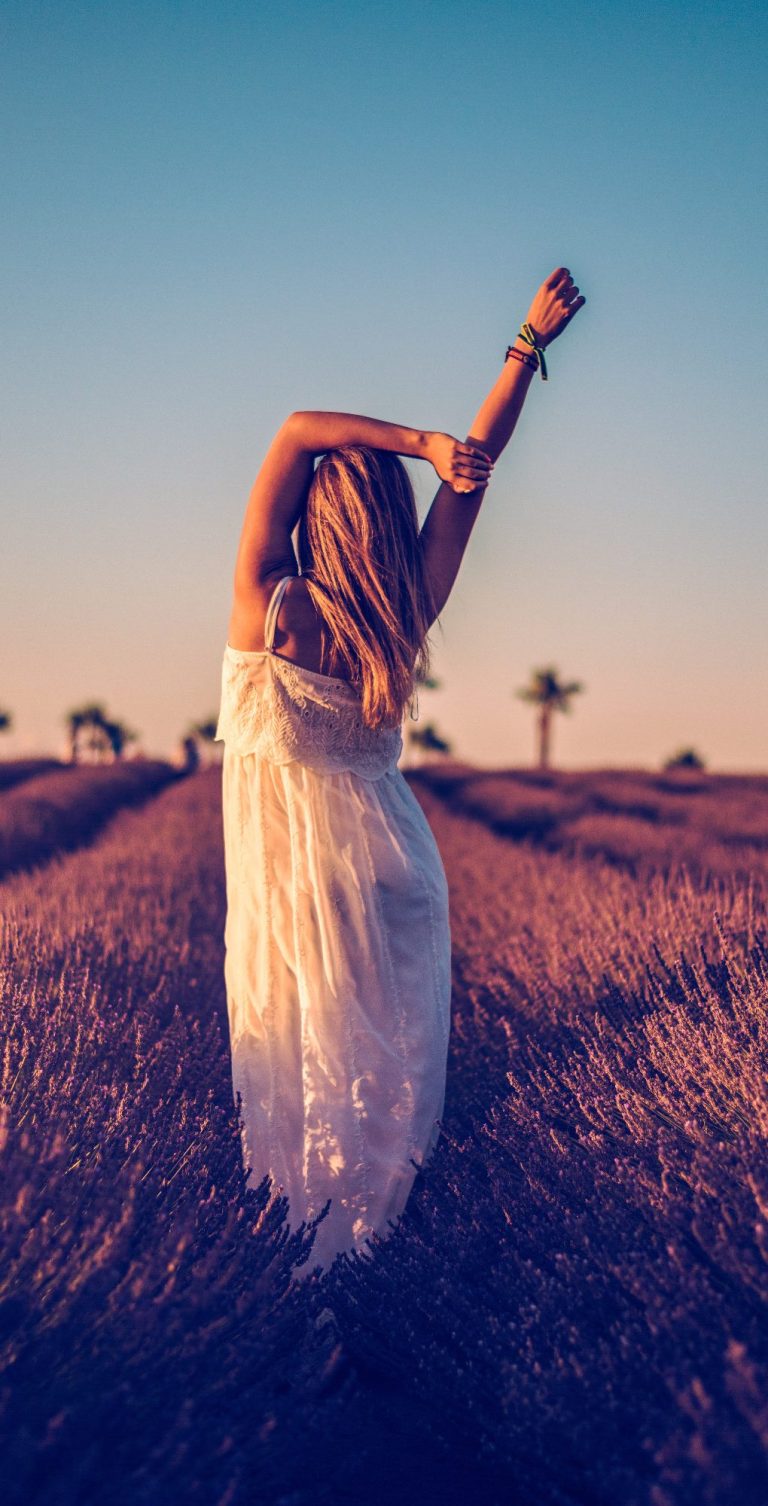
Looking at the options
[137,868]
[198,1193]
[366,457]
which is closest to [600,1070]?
[198,1193]

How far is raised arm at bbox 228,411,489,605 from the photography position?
84.8 inches

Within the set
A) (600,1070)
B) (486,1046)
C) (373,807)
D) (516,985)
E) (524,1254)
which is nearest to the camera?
(524,1254)

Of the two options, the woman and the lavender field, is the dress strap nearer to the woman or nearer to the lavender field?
the woman

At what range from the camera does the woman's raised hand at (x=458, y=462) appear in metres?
2.13

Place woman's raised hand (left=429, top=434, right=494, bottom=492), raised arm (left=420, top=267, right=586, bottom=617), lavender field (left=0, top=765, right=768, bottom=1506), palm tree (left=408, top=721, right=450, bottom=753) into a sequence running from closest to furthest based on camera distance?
lavender field (left=0, top=765, right=768, bottom=1506), woman's raised hand (left=429, top=434, right=494, bottom=492), raised arm (left=420, top=267, right=586, bottom=617), palm tree (left=408, top=721, right=450, bottom=753)

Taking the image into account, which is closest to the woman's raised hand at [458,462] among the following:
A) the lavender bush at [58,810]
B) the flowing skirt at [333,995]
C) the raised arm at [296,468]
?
the raised arm at [296,468]

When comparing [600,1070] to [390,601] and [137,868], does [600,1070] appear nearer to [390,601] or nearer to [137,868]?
[390,601]

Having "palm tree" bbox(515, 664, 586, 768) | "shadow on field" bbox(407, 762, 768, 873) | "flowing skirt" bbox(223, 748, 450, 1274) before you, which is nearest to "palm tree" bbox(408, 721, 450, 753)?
"palm tree" bbox(515, 664, 586, 768)

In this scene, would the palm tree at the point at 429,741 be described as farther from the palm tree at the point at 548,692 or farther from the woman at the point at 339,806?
the woman at the point at 339,806

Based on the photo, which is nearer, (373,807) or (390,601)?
(390,601)

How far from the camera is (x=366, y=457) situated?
2213mm

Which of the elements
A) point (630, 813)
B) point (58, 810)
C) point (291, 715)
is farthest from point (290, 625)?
point (58, 810)

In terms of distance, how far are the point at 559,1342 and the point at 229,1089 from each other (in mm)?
1242

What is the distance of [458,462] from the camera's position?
214 cm
